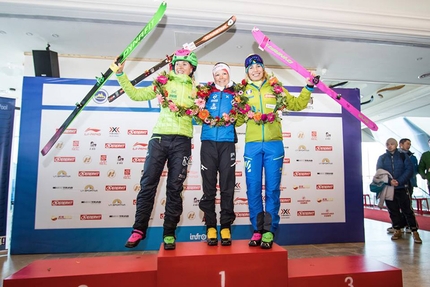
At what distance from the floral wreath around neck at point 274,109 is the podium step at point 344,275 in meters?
1.29

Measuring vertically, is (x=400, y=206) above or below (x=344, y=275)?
above

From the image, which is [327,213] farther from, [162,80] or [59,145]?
[59,145]

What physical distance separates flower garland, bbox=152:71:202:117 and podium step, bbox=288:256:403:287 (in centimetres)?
158

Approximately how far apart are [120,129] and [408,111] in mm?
9721

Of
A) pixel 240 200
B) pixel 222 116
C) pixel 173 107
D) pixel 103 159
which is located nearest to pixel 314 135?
pixel 240 200

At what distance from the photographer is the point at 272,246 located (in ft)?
7.63

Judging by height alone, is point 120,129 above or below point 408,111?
below

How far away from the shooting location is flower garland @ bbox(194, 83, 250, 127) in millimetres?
2512

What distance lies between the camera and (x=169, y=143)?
2.49 metres

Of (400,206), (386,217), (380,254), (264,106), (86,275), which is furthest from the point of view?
(386,217)

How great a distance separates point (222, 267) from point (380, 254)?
112 inches

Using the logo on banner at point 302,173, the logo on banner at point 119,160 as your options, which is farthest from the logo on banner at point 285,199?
the logo on banner at point 119,160

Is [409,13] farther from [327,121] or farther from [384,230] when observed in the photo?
[384,230]

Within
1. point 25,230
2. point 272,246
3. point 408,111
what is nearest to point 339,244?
point 272,246
